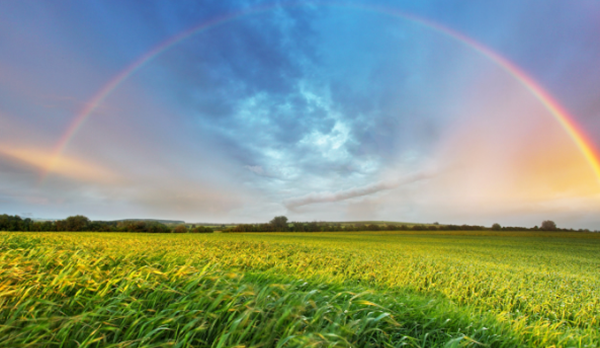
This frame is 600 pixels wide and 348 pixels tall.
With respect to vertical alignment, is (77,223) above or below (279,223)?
above

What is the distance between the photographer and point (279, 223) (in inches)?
3250

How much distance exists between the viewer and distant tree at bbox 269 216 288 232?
7806 centimetres

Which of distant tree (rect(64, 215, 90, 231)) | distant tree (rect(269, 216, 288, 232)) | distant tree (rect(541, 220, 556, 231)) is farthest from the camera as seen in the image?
distant tree (rect(541, 220, 556, 231))

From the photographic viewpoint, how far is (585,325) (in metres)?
6.36

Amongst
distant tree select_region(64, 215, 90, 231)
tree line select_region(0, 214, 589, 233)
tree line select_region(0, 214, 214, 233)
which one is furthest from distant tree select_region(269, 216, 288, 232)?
distant tree select_region(64, 215, 90, 231)

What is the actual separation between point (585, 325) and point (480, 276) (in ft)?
12.7

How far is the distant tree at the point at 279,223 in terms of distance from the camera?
256 ft

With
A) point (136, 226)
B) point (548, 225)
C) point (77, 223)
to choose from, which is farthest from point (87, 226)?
point (548, 225)

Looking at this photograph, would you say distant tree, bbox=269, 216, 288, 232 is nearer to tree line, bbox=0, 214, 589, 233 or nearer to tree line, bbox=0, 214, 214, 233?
tree line, bbox=0, 214, 589, 233

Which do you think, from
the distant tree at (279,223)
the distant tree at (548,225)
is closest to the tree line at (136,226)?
the distant tree at (279,223)

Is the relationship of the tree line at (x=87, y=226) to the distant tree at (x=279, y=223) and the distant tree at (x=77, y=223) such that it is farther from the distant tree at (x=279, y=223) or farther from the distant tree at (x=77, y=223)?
the distant tree at (x=279, y=223)

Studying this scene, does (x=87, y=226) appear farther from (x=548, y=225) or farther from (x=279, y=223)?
(x=548, y=225)

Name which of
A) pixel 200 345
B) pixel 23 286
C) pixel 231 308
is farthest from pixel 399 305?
pixel 23 286

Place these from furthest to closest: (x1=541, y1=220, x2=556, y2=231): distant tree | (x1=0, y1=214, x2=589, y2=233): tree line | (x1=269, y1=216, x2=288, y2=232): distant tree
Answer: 1. (x1=541, y1=220, x2=556, y2=231): distant tree
2. (x1=269, y1=216, x2=288, y2=232): distant tree
3. (x1=0, y1=214, x2=589, y2=233): tree line
